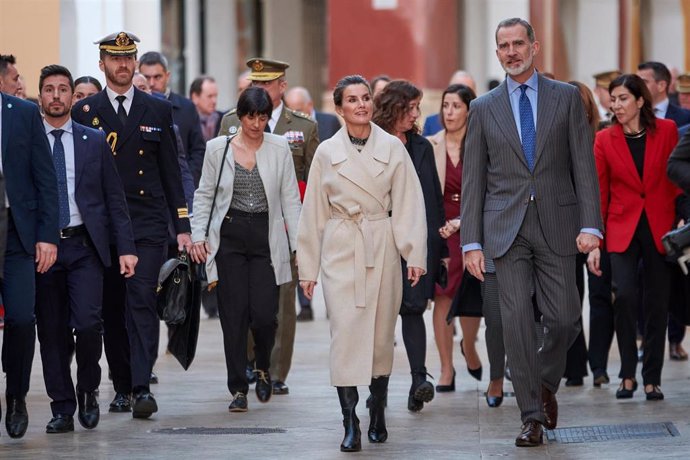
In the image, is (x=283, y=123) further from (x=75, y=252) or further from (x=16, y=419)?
(x=16, y=419)

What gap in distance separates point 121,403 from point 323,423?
4.45 ft

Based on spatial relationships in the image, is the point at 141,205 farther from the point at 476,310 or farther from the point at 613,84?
the point at 613,84

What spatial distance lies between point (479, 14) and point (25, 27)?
61.0 feet

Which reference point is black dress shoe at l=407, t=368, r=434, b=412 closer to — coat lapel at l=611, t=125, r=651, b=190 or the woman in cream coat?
the woman in cream coat

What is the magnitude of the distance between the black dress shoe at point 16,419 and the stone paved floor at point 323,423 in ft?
0.20

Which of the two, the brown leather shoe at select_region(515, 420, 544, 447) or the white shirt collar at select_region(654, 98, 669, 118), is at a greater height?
the white shirt collar at select_region(654, 98, 669, 118)

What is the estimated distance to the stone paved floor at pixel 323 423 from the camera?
31.2 feet

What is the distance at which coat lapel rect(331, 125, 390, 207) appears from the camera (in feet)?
32.3

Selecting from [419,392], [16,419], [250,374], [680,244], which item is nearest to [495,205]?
[680,244]

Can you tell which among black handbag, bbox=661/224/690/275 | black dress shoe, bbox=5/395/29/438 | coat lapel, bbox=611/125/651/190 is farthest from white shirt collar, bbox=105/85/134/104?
black handbag, bbox=661/224/690/275

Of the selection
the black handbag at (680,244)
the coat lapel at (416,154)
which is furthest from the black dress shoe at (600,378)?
the black handbag at (680,244)

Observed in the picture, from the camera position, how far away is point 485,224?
9.84m

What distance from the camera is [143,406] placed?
10828 mm

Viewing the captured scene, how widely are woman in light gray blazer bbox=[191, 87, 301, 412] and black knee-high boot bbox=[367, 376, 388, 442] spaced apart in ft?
4.92
